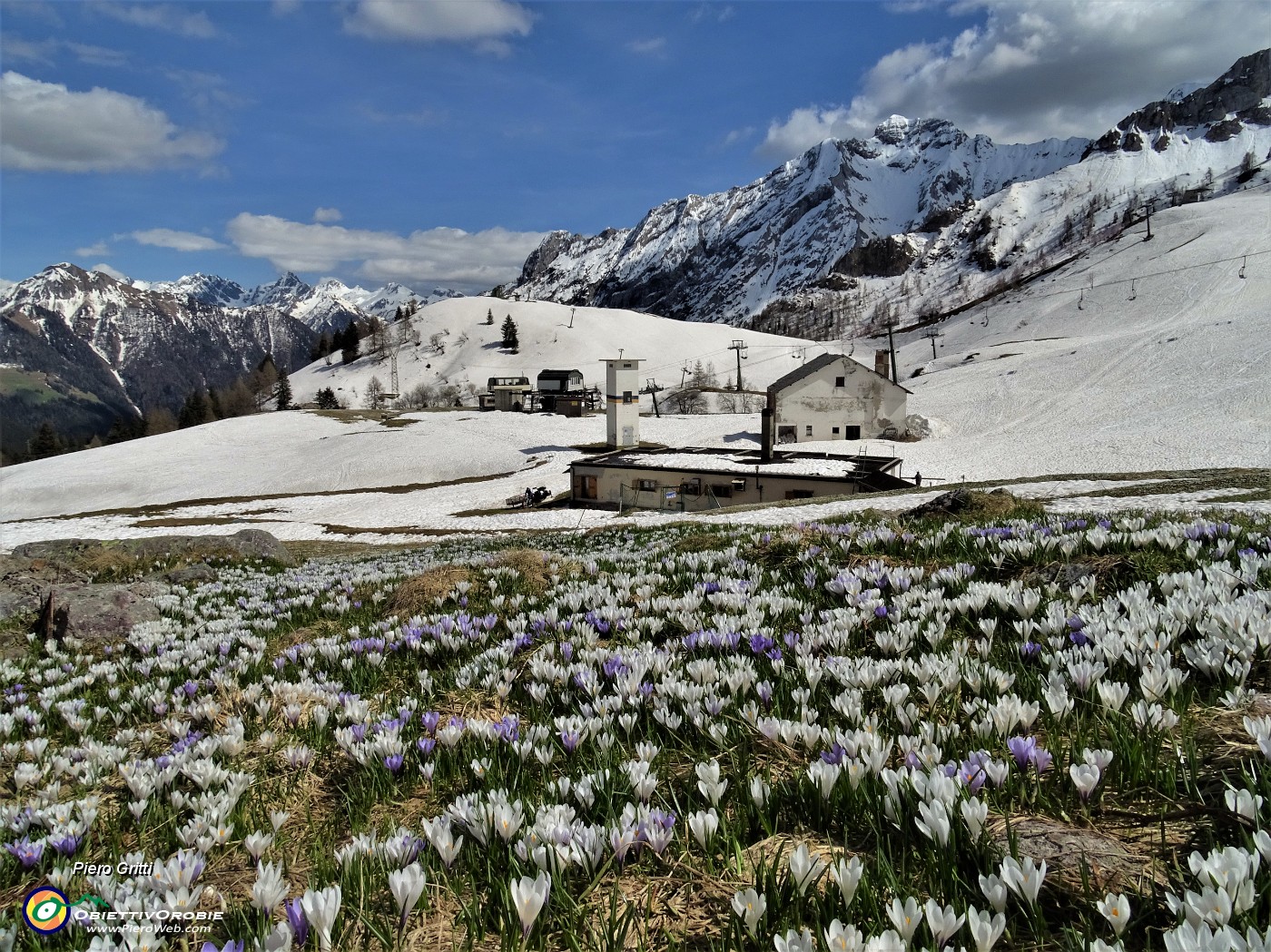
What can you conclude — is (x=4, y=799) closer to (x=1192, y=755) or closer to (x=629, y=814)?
(x=629, y=814)

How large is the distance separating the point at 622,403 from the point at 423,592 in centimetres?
8059

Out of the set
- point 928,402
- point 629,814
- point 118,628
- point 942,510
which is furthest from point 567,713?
point 928,402

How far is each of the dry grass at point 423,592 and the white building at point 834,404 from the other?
7922cm

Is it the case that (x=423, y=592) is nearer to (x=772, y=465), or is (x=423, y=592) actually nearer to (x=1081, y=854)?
(x=1081, y=854)

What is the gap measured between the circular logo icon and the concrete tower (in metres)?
85.0

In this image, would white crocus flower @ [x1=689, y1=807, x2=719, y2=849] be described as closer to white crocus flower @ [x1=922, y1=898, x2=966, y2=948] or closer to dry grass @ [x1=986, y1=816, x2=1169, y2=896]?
white crocus flower @ [x1=922, y1=898, x2=966, y2=948]

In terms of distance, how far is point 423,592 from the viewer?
28.5ft

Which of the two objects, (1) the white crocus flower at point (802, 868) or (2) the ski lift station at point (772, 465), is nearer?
(1) the white crocus flower at point (802, 868)

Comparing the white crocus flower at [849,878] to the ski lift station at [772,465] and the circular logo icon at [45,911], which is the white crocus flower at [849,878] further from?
the ski lift station at [772,465]

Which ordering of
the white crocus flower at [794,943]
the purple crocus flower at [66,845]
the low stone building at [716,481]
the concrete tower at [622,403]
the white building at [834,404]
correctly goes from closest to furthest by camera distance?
the white crocus flower at [794,943] < the purple crocus flower at [66,845] < the low stone building at [716,481] < the white building at [834,404] < the concrete tower at [622,403]

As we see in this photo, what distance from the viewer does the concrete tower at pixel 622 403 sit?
87250 mm

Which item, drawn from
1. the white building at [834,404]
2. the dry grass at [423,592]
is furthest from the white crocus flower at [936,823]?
the white building at [834,404]

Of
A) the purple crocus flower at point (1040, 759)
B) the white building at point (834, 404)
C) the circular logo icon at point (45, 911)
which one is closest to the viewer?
the circular logo icon at point (45, 911)

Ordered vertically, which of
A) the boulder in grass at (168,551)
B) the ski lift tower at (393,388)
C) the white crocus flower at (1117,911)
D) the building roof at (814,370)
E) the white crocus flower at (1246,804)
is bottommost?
the boulder in grass at (168,551)
